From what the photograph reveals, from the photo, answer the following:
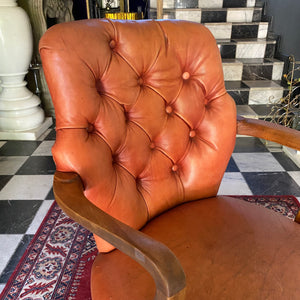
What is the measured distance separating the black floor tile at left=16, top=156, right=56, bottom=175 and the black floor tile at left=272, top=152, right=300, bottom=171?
5.05 feet

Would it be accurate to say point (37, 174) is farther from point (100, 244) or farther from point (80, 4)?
point (80, 4)

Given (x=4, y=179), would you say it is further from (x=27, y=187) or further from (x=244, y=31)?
(x=244, y=31)

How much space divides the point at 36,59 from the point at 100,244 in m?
2.53

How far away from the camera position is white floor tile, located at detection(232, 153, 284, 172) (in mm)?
2057

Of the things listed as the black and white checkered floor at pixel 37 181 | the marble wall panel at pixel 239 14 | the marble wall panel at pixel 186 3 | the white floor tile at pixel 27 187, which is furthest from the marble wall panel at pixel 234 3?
the white floor tile at pixel 27 187

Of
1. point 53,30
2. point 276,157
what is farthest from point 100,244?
point 276,157

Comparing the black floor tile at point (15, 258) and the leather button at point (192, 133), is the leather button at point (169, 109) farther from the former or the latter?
the black floor tile at point (15, 258)

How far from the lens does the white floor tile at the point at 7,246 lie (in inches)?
51.8

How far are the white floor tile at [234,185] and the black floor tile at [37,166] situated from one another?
109 cm

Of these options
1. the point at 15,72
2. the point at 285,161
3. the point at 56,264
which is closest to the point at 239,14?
the point at 285,161

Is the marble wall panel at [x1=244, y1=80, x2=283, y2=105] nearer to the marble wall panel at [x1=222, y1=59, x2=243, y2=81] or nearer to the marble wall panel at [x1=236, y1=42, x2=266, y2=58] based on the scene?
the marble wall panel at [x1=222, y1=59, x2=243, y2=81]

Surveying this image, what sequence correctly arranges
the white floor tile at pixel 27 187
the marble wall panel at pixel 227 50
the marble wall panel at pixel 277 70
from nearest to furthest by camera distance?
the white floor tile at pixel 27 187
the marble wall panel at pixel 277 70
the marble wall panel at pixel 227 50

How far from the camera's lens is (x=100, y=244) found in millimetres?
795

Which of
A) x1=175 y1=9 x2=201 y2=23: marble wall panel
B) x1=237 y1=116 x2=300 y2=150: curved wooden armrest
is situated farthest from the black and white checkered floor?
x1=175 y1=9 x2=201 y2=23: marble wall panel
